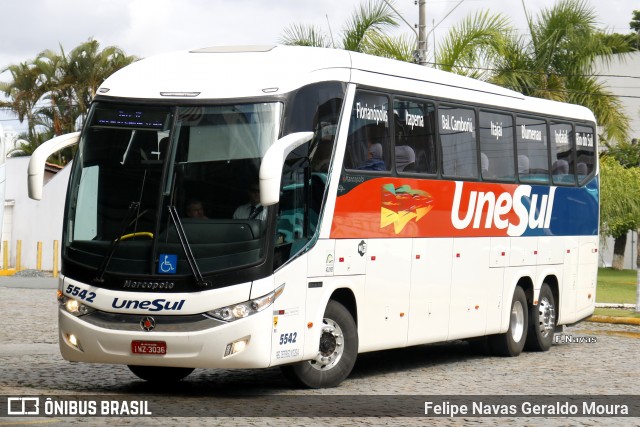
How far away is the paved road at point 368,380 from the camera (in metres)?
10.8

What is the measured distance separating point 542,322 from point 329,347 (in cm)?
629

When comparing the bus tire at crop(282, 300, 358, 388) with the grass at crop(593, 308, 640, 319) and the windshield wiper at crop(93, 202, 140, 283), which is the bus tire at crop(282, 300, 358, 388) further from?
the grass at crop(593, 308, 640, 319)

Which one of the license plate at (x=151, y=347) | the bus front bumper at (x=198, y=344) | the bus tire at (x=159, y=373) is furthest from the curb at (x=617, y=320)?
the license plate at (x=151, y=347)

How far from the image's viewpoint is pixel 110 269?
38.6ft

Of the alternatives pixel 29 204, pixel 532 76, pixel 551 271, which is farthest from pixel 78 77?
pixel 551 271

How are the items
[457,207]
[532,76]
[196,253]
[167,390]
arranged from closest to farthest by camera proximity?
[196,253]
[167,390]
[457,207]
[532,76]

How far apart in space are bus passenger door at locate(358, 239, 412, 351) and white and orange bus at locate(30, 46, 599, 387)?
2 centimetres

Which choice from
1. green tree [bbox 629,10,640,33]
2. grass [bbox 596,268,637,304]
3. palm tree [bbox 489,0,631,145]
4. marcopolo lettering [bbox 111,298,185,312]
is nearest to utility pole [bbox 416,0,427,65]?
palm tree [bbox 489,0,631,145]

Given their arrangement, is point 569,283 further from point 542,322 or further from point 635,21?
point 635,21

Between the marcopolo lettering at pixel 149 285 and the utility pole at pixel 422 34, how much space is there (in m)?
18.4

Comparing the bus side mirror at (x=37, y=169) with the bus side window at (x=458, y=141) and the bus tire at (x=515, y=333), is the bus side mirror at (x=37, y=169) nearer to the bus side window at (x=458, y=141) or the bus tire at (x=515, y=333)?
the bus side window at (x=458, y=141)

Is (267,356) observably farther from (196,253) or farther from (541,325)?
(541,325)

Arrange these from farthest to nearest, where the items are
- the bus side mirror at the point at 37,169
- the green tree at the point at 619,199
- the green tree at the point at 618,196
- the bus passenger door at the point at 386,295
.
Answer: the green tree at the point at 619,199 < the green tree at the point at 618,196 < the bus passenger door at the point at 386,295 < the bus side mirror at the point at 37,169

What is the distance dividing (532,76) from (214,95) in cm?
2095
